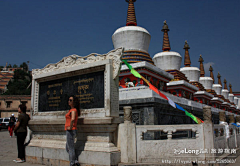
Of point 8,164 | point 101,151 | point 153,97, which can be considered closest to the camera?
point 101,151

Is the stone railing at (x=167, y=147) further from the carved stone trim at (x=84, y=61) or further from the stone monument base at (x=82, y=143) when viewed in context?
the carved stone trim at (x=84, y=61)

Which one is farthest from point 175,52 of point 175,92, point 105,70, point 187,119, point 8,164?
point 8,164

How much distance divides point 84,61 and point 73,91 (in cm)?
103

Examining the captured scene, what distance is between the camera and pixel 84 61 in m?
7.02

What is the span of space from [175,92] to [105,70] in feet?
46.1

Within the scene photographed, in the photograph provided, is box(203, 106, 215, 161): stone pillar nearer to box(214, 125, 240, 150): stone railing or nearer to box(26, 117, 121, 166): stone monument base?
box(214, 125, 240, 150): stone railing

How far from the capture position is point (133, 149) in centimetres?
581

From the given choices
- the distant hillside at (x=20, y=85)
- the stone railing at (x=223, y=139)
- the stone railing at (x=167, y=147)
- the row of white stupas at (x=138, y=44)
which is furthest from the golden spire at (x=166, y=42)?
the distant hillside at (x=20, y=85)

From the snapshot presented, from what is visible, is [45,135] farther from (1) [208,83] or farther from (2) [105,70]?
(1) [208,83]

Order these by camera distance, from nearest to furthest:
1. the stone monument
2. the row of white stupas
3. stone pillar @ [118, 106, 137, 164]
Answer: stone pillar @ [118, 106, 137, 164] → the stone monument → the row of white stupas

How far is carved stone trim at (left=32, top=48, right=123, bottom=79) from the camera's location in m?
6.33

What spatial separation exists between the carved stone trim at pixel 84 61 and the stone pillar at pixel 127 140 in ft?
4.33

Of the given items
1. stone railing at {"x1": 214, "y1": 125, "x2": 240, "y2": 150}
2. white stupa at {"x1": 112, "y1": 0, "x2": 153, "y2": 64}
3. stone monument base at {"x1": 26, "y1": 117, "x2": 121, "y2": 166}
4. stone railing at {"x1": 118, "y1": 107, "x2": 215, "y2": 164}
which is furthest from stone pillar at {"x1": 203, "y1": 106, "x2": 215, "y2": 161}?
white stupa at {"x1": 112, "y1": 0, "x2": 153, "y2": 64}

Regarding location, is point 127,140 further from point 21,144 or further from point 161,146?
point 21,144
